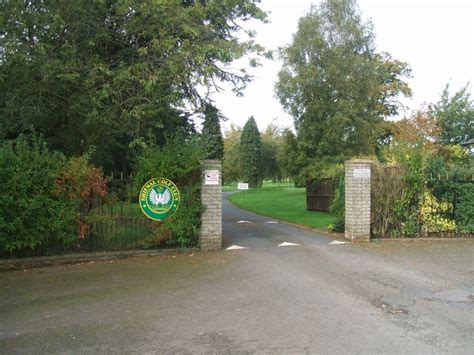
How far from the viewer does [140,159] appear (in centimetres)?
1067

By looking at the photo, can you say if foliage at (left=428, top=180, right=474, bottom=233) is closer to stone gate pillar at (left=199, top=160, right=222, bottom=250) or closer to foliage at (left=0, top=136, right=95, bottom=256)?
stone gate pillar at (left=199, top=160, right=222, bottom=250)

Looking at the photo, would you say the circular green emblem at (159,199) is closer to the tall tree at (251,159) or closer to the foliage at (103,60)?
the foliage at (103,60)

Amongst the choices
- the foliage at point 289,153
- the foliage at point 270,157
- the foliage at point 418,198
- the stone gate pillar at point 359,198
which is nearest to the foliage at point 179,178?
the stone gate pillar at point 359,198

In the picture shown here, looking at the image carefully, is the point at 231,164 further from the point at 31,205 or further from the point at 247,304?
the point at 247,304

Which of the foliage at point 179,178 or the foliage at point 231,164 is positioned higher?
the foliage at point 231,164

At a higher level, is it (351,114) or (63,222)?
(351,114)

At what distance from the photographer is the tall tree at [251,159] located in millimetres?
61156

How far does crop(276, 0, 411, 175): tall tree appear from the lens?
31.2m

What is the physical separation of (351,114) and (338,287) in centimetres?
2483

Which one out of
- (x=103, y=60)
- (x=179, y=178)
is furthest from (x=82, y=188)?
(x=103, y=60)

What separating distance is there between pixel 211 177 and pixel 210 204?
0.66 m

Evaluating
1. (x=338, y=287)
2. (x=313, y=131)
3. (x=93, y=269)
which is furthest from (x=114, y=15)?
(x=313, y=131)

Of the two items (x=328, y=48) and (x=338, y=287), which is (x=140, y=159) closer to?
(x=338, y=287)

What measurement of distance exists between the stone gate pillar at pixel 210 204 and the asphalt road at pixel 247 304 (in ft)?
1.92
